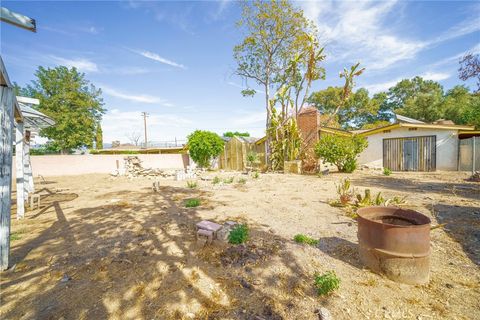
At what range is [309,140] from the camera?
1535 centimetres

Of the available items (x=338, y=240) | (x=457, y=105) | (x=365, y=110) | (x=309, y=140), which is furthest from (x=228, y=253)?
(x=365, y=110)

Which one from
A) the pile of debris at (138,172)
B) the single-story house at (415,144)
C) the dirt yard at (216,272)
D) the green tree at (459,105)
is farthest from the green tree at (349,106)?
the dirt yard at (216,272)

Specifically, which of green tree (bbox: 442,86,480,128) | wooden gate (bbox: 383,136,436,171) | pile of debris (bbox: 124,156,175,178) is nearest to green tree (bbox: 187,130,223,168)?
pile of debris (bbox: 124,156,175,178)

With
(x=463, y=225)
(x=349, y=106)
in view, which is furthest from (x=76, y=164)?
(x=349, y=106)

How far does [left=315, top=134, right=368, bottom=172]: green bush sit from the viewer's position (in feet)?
40.0

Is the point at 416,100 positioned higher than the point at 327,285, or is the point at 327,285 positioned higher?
the point at 416,100

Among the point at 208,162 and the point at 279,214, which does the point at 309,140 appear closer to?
the point at 208,162

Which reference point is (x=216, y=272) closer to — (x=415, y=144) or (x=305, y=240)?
(x=305, y=240)

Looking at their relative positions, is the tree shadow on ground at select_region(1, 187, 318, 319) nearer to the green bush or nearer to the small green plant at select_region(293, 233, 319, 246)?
the small green plant at select_region(293, 233, 319, 246)

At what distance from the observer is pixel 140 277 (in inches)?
106

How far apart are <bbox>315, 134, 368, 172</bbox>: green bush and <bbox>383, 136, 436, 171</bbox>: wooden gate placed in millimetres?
3658

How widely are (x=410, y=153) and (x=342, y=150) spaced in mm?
5797

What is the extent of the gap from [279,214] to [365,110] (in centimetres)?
3500

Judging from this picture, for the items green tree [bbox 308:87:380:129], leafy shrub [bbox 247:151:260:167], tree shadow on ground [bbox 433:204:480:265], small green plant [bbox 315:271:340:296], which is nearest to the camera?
small green plant [bbox 315:271:340:296]
